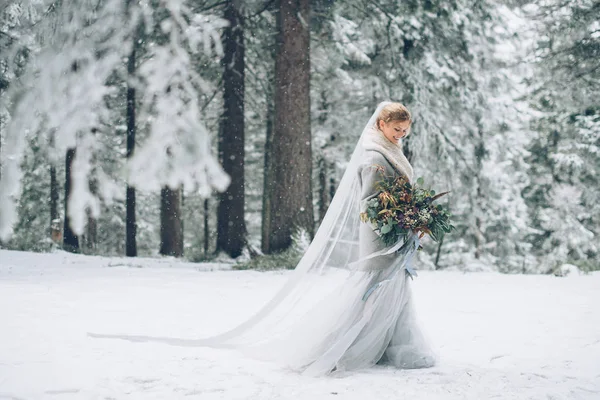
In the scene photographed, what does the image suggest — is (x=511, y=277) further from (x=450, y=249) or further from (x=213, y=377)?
(x=450, y=249)

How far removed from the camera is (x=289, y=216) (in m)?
11.4

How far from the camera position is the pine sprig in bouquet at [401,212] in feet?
15.1

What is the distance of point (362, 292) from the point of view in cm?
475

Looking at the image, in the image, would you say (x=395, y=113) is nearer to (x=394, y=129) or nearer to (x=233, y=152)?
(x=394, y=129)

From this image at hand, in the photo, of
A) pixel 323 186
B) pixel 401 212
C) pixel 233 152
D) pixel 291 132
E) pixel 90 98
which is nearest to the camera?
pixel 401 212

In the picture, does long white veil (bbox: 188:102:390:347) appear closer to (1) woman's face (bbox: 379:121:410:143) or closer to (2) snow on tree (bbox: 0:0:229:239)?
(1) woman's face (bbox: 379:121:410:143)

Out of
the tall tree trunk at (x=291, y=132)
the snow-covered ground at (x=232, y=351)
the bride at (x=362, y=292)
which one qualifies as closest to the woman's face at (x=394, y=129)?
the bride at (x=362, y=292)

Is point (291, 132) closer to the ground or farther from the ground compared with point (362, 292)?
farther from the ground

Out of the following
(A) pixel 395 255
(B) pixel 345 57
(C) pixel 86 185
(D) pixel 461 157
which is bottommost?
(A) pixel 395 255

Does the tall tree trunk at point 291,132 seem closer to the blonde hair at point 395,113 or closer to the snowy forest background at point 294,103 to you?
the snowy forest background at point 294,103

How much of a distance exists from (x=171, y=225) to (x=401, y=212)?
1388 cm

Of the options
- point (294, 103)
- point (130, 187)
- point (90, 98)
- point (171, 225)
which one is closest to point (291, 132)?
point (294, 103)

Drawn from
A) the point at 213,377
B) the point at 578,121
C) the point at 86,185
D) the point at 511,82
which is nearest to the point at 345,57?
the point at 511,82

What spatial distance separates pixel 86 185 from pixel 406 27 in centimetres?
768
